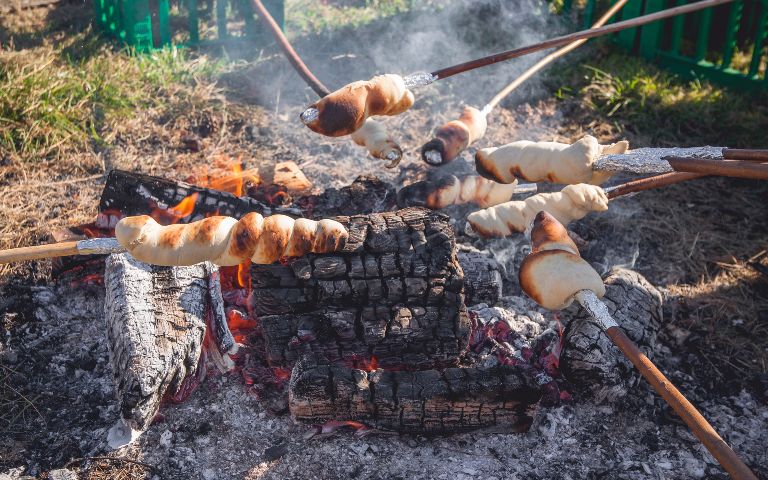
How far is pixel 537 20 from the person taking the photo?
23.9 ft

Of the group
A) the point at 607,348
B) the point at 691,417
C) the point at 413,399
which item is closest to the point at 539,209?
the point at 607,348

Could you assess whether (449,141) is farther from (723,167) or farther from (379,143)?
(723,167)

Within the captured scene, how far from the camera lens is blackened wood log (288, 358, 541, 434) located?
3.23 m

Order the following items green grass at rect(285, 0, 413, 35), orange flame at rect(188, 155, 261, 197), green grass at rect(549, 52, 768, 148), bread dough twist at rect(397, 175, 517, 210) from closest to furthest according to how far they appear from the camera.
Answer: bread dough twist at rect(397, 175, 517, 210)
orange flame at rect(188, 155, 261, 197)
green grass at rect(549, 52, 768, 148)
green grass at rect(285, 0, 413, 35)

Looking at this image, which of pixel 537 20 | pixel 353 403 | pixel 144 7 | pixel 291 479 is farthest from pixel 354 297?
pixel 537 20

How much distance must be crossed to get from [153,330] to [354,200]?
1699 millimetres

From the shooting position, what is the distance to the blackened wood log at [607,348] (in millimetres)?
3506

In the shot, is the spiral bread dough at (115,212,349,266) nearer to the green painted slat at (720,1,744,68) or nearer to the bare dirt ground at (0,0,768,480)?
the bare dirt ground at (0,0,768,480)

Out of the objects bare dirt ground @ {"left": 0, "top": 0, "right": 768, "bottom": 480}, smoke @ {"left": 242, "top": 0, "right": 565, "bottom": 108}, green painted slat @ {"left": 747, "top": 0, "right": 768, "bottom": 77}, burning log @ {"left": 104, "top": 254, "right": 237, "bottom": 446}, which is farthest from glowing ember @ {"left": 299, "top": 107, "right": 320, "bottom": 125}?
green painted slat @ {"left": 747, "top": 0, "right": 768, "bottom": 77}

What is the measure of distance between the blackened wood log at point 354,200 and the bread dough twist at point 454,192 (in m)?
0.12

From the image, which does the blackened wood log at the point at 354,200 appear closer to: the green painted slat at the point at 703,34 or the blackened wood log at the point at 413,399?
the blackened wood log at the point at 413,399

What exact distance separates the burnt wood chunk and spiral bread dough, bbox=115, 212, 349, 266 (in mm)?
198

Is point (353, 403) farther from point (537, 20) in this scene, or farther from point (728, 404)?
point (537, 20)

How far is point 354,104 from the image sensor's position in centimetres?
359
